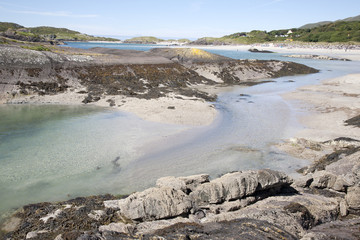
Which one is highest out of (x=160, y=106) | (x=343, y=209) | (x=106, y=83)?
(x=106, y=83)

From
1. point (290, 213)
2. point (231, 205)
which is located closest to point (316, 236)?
point (290, 213)

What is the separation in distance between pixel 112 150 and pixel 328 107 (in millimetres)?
20614

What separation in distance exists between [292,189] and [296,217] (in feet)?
8.84

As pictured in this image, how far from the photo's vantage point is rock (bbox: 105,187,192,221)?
6.85 metres

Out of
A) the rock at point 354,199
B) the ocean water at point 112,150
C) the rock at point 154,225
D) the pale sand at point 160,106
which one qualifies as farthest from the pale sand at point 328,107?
the rock at point 154,225

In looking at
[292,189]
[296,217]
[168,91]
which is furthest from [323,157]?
[168,91]

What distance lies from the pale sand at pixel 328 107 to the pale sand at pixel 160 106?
24.6 ft

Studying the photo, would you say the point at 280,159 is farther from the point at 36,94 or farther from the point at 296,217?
the point at 36,94

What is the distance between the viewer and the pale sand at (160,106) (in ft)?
62.9

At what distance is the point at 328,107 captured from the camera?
923 inches

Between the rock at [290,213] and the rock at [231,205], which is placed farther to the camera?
the rock at [231,205]

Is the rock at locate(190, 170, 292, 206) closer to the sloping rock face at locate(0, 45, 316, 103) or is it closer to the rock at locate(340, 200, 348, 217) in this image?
the rock at locate(340, 200, 348, 217)

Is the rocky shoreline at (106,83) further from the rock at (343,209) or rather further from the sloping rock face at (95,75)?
the rock at (343,209)

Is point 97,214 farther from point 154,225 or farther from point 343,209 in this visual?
point 343,209
